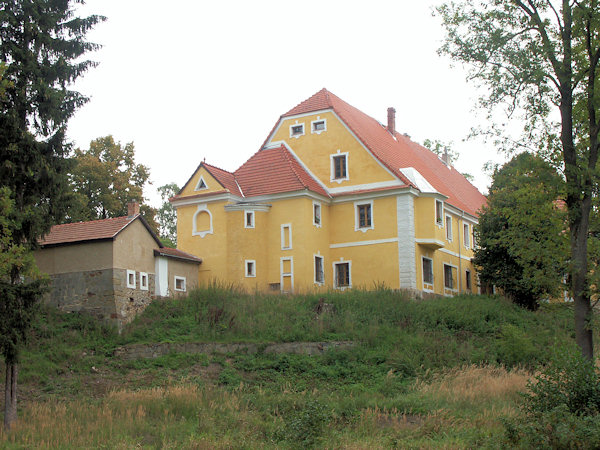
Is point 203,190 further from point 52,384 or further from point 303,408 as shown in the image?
point 303,408

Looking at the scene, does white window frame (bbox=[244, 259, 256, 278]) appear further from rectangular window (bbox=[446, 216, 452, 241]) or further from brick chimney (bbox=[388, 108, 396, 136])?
brick chimney (bbox=[388, 108, 396, 136])

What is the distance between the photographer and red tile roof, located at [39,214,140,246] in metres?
31.2

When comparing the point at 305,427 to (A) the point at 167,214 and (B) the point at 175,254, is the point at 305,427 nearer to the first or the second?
(B) the point at 175,254

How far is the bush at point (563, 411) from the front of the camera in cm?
1423

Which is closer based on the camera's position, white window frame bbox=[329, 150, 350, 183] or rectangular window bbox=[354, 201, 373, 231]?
rectangular window bbox=[354, 201, 373, 231]

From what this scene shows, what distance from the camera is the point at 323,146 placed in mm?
41188

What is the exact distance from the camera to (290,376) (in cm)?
2514

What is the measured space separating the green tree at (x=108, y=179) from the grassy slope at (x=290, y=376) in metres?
15.9

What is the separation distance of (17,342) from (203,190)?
66.8 ft

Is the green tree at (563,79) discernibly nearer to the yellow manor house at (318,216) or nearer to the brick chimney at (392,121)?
the yellow manor house at (318,216)

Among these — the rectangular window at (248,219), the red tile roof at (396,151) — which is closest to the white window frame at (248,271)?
the rectangular window at (248,219)

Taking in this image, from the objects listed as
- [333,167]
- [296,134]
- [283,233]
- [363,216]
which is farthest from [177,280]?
[296,134]

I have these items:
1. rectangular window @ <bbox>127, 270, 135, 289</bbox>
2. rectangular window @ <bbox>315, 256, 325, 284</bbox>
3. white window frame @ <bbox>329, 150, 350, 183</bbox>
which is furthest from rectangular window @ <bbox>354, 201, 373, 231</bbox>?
rectangular window @ <bbox>127, 270, 135, 289</bbox>

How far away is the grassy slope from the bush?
90cm
